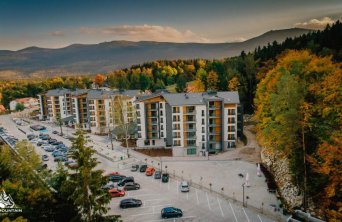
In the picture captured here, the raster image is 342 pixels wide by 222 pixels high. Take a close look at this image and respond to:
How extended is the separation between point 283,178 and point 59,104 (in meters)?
81.6

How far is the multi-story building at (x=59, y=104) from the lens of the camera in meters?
96.3

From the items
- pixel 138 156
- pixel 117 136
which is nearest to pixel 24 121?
pixel 117 136

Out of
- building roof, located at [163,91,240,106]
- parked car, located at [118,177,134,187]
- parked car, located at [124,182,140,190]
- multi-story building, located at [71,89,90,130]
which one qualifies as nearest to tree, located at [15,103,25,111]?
multi-story building, located at [71,89,90,130]

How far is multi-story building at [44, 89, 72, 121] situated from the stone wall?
69242mm

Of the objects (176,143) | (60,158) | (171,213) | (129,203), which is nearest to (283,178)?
(171,213)

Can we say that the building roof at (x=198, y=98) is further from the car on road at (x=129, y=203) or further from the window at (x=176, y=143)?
the car on road at (x=129, y=203)

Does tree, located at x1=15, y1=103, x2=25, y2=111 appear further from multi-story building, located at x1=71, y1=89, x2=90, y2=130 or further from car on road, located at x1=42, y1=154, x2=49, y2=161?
car on road, located at x1=42, y1=154, x2=49, y2=161

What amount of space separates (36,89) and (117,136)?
12011cm

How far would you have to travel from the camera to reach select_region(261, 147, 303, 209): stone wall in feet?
117

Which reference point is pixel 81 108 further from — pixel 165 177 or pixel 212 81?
pixel 165 177

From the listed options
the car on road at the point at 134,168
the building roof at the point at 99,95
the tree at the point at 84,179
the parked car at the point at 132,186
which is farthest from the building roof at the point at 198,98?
the tree at the point at 84,179

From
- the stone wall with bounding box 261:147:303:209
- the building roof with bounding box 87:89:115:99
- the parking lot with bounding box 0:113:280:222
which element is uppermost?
the building roof with bounding box 87:89:115:99

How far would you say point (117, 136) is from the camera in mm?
70250

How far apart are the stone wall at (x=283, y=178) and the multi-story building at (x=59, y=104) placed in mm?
69242
